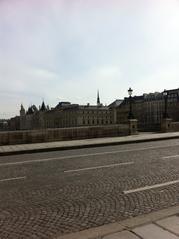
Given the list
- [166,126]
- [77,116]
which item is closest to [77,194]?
[166,126]

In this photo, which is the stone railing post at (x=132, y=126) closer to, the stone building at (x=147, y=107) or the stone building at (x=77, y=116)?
the stone building at (x=147, y=107)

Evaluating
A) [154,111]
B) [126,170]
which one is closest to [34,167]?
[126,170]

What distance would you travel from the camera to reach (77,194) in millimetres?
7254

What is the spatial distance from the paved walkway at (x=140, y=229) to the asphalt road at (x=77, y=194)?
0.28 metres

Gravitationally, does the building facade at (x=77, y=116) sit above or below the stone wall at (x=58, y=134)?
above

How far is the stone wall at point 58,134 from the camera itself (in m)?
20.0

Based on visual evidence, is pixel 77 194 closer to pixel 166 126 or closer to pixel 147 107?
pixel 166 126

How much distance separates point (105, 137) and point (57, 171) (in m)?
14.3

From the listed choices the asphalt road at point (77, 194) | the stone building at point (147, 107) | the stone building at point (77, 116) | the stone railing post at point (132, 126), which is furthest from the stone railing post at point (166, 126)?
the stone building at point (77, 116)

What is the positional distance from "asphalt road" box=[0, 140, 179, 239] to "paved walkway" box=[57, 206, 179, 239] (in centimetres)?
28

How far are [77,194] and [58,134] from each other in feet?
48.9

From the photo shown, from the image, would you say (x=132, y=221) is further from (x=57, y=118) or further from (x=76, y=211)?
(x=57, y=118)

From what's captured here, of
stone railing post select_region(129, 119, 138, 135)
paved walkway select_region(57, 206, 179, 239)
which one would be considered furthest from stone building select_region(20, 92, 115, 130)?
paved walkway select_region(57, 206, 179, 239)

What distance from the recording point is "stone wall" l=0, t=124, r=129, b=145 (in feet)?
65.6
